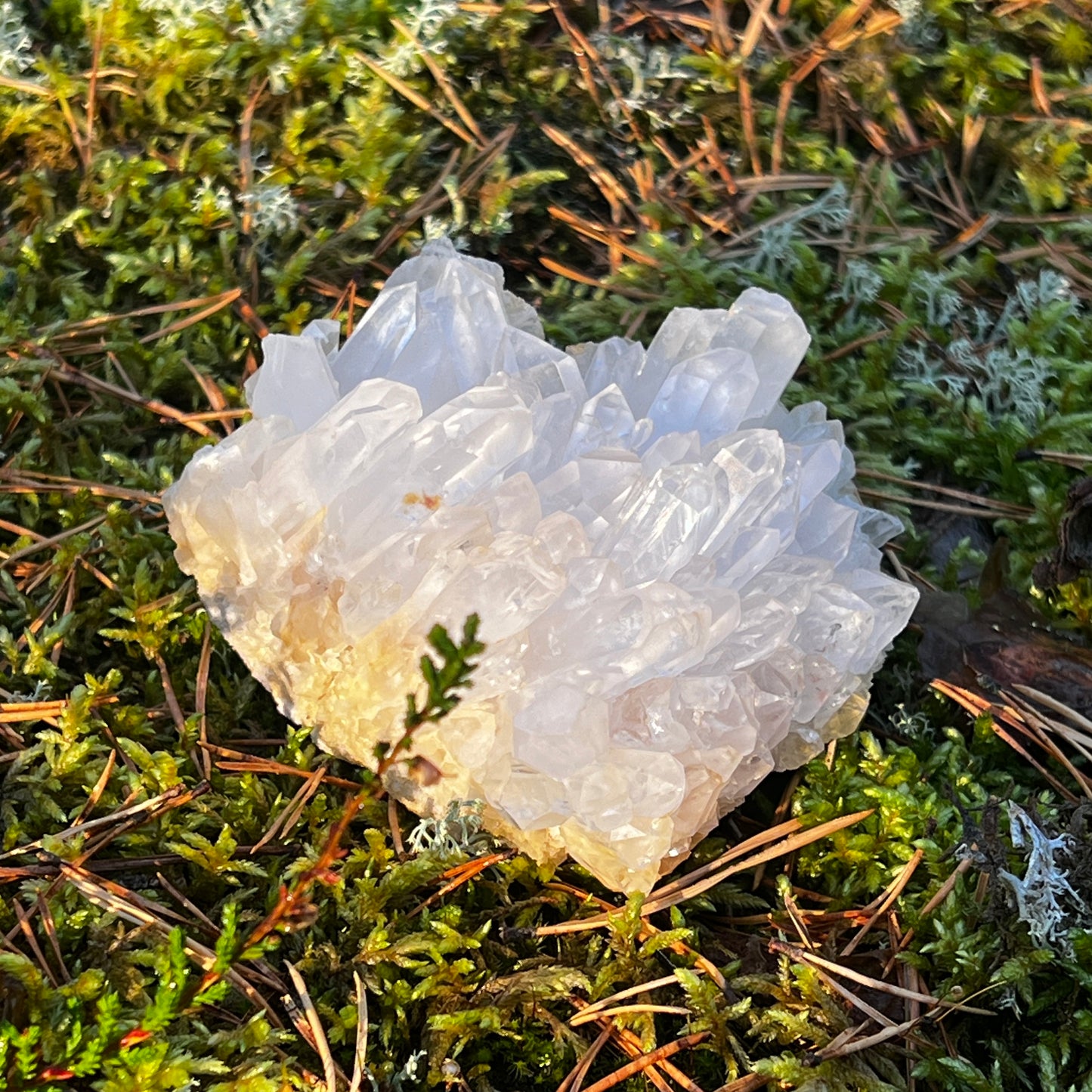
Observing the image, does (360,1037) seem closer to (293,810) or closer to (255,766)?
(293,810)

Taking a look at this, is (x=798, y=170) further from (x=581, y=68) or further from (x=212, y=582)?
(x=212, y=582)

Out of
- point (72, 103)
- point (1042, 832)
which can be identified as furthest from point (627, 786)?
point (72, 103)

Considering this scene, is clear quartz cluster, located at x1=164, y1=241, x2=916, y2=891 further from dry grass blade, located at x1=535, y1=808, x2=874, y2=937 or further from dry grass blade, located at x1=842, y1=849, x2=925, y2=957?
dry grass blade, located at x1=842, y1=849, x2=925, y2=957

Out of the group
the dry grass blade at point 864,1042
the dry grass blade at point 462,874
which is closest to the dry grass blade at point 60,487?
the dry grass blade at point 462,874

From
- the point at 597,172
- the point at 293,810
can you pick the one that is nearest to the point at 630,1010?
the point at 293,810

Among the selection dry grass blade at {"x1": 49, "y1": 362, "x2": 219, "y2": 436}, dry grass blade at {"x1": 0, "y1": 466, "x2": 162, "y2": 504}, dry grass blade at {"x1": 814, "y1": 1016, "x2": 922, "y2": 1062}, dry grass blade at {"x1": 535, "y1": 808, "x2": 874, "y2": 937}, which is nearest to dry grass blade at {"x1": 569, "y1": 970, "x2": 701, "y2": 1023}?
dry grass blade at {"x1": 535, "y1": 808, "x2": 874, "y2": 937}

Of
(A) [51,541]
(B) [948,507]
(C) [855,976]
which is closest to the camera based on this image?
(C) [855,976]
